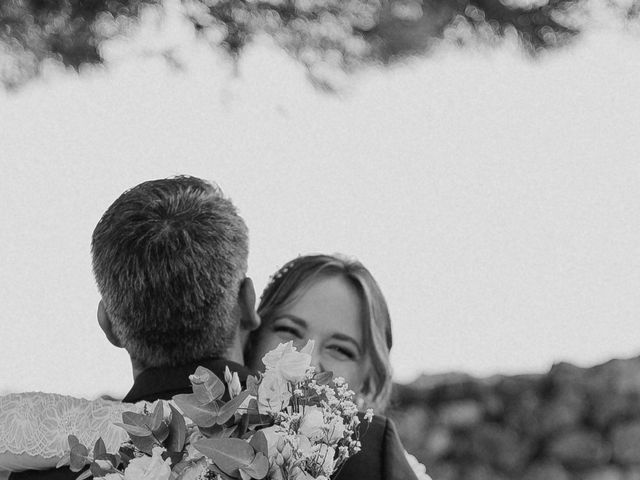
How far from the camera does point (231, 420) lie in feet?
7.18

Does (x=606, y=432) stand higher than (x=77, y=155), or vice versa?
(x=77, y=155)

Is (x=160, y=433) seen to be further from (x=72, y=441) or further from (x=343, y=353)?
(x=343, y=353)

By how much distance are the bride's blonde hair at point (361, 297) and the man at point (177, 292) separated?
1665 millimetres

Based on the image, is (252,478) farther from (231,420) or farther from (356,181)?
(356,181)

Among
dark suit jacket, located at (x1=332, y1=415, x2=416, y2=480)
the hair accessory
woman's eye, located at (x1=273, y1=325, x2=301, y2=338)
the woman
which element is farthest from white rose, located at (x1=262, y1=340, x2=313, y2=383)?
the hair accessory

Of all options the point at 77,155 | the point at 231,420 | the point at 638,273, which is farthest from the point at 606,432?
the point at 231,420

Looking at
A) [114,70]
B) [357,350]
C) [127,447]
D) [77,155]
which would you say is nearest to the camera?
[127,447]

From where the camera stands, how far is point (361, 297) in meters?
4.37

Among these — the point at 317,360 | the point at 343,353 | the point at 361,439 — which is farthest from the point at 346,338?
the point at 361,439

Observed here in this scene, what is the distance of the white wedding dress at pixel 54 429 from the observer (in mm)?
2355

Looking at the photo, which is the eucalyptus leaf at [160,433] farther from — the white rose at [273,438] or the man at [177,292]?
the man at [177,292]

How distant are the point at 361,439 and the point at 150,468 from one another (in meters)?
0.53

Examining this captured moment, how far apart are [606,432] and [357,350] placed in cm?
261

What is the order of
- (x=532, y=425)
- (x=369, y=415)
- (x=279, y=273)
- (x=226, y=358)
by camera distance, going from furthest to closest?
(x=532, y=425) < (x=279, y=273) < (x=226, y=358) < (x=369, y=415)
